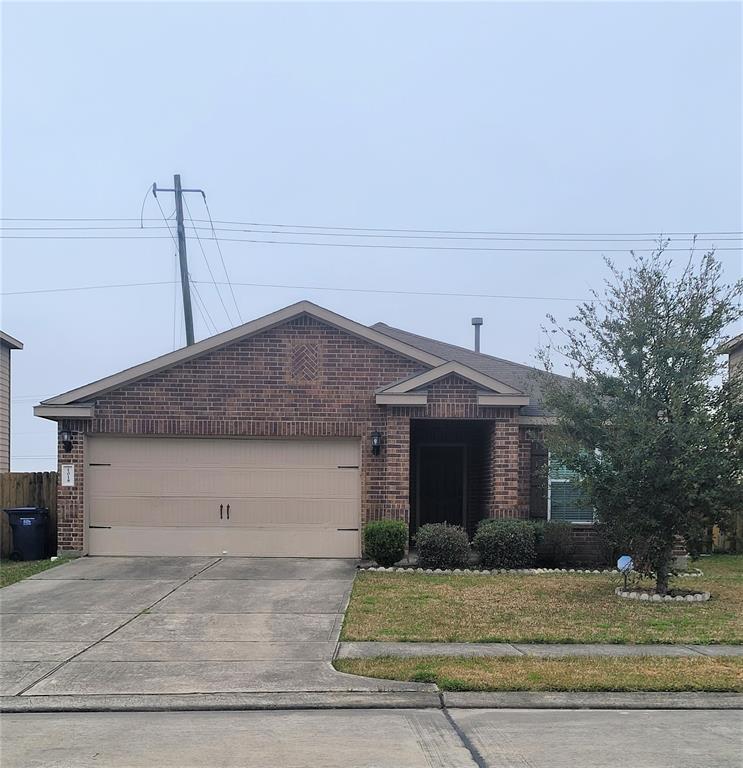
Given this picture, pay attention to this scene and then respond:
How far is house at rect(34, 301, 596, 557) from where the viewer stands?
14891 millimetres

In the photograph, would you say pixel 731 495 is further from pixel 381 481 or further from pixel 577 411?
pixel 381 481

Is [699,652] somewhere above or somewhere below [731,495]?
below

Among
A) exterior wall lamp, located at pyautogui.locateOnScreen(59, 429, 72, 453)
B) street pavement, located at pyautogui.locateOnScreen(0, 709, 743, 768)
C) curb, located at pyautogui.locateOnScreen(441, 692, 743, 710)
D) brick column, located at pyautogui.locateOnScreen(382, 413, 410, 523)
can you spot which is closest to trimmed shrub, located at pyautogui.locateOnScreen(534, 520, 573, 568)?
brick column, located at pyautogui.locateOnScreen(382, 413, 410, 523)

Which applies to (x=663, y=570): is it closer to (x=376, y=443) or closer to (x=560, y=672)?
(x=560, y=672)

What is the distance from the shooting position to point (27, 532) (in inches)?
591

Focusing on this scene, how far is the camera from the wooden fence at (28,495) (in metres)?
15.7

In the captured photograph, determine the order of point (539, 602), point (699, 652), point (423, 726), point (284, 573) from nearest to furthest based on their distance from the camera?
point (423, 726) < point (699, 652) < point (539, 602) < point (284, 573)

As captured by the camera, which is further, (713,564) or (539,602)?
(713,564)

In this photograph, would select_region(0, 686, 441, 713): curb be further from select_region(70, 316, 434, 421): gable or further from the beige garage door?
select_region(70, 316, 434, 421): gable

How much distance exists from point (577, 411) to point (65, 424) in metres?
9.19

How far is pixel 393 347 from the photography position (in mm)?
15320

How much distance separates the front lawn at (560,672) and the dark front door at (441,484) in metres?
9.70

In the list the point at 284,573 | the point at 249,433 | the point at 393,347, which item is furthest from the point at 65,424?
the point at 393,347

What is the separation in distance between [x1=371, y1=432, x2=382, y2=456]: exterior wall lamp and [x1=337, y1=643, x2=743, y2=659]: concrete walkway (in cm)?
675
